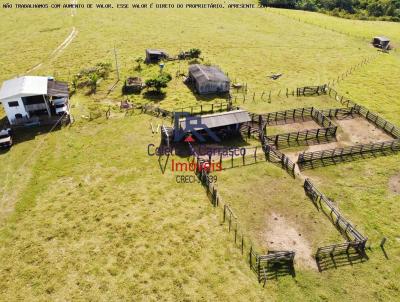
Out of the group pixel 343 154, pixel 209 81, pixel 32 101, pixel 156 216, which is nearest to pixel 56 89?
pixel 32 101

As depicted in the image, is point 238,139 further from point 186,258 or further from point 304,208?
point 186,258

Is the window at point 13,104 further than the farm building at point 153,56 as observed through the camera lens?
No

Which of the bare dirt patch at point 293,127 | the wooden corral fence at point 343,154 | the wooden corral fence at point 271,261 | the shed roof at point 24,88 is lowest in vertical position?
the wooden corral fence at point 271,261

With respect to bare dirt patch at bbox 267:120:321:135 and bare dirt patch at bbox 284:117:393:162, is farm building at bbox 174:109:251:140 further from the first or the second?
bare dirt patch at bbox 284:117:393:162

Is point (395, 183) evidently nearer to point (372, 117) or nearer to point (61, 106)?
point (372, 117)

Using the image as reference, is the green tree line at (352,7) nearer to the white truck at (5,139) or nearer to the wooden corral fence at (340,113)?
the wooden corral fence at (340,113)

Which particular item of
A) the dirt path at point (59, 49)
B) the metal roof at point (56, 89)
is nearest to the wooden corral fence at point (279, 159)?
the metal roof at point (56, 89)

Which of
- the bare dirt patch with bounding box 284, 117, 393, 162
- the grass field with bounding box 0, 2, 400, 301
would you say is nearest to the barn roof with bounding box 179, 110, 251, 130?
the grass field with bounding box 0, 2, 400, 301
